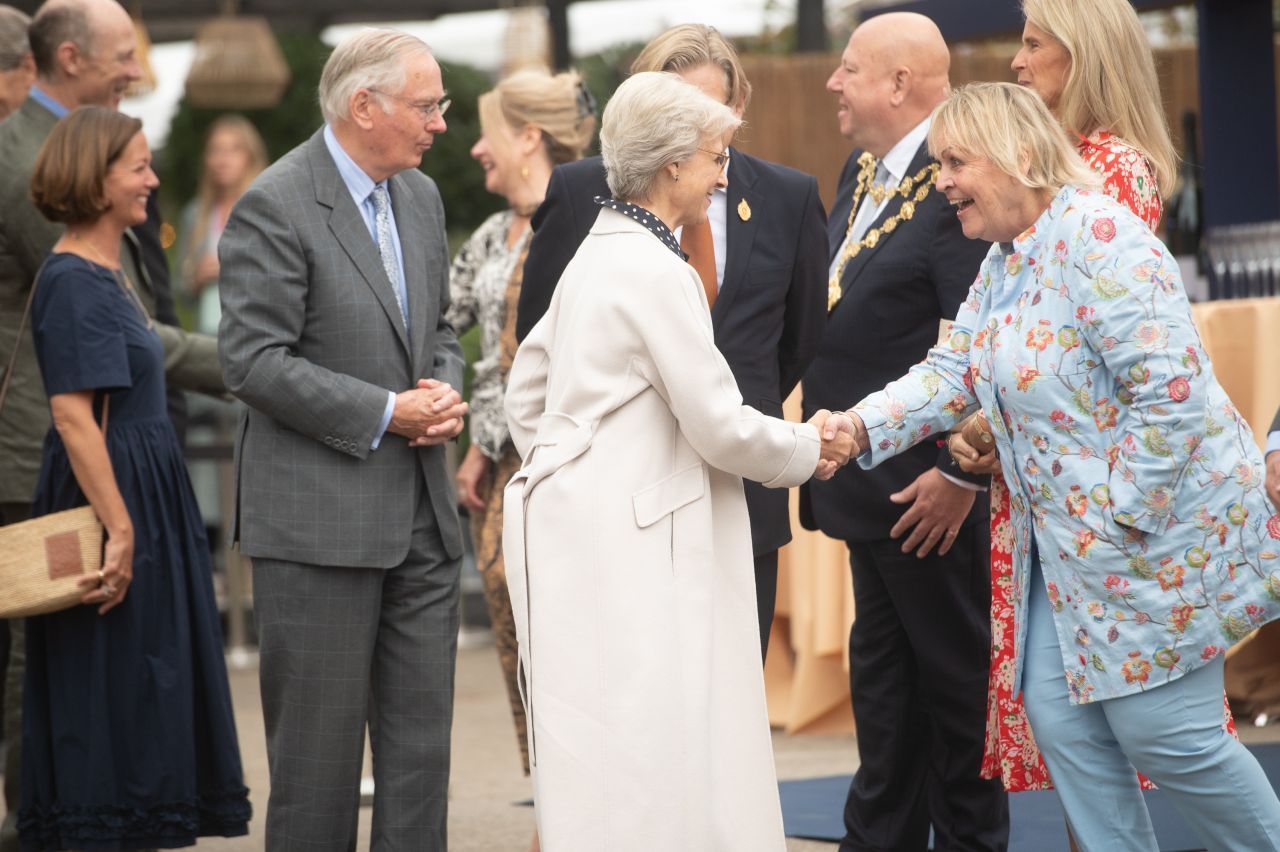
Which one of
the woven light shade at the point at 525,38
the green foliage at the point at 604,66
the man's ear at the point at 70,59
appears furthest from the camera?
the woven light shade at the point at 525,38

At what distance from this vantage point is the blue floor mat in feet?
15.0

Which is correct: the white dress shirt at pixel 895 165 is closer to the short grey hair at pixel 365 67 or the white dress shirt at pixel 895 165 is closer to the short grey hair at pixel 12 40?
the short grey hair at pixel 365 67

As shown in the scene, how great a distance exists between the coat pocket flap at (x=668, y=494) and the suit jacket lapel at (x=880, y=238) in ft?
3.44

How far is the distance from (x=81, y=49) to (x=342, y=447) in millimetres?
1959

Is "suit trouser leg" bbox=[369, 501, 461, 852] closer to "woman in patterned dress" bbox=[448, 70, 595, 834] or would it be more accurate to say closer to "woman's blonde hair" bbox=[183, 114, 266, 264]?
"woman in patterned dress" bbox=[448, 70, 595, 834]

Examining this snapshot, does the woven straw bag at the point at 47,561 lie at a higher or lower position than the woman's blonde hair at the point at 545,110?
lower

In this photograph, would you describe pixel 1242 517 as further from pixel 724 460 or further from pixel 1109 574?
pixel 724 460

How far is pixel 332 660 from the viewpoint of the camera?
3744 millimetres

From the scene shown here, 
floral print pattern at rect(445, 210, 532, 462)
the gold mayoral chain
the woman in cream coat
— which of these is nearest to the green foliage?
floral print pattern at rect(445, 210, 532, 462)

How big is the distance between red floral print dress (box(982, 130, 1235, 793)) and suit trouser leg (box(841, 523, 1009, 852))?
49 cm

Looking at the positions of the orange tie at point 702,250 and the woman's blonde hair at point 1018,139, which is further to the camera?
the orange tie at point 702,250

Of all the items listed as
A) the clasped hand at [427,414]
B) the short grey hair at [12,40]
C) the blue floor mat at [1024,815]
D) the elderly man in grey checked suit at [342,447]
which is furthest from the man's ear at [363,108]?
the short grey hair at [12,40]

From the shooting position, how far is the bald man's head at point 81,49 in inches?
197

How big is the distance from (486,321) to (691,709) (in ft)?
6.60
